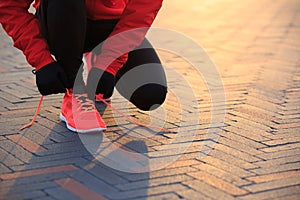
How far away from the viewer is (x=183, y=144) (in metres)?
2.13

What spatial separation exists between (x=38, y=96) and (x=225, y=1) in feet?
15.0

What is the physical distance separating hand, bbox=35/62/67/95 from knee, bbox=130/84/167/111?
363mm

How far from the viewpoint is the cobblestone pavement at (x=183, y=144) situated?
174cm

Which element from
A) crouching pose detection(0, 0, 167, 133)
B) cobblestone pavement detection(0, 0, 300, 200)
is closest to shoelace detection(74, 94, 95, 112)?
crouching pose detection(0, 0, 167, 133)

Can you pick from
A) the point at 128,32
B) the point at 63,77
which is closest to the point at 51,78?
the point at 63,77

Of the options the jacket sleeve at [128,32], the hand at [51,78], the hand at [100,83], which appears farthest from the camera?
the jacket sleeve at [128,32]

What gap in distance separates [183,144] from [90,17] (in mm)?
721

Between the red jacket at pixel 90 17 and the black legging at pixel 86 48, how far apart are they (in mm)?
52

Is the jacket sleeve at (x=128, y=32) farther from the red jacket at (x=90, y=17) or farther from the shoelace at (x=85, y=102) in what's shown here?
the shoelace at (x=85, y=102)

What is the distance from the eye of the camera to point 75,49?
224 cm

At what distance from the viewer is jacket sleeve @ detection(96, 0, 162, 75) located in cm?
233

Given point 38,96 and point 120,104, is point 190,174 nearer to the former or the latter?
point 120,104

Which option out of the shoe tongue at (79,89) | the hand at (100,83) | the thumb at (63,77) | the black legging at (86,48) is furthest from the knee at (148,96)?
the thumb at (63,77)

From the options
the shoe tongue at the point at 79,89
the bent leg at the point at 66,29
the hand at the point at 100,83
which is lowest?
the shoe tongue at the point at 79,89
